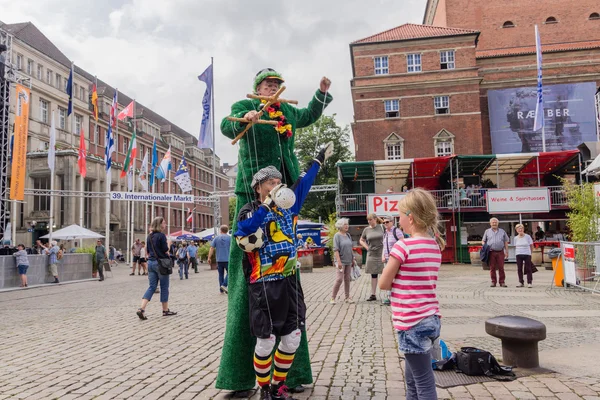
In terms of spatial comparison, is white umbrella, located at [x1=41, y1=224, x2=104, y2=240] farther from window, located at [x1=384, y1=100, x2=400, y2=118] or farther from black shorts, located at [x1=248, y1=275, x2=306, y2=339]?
window, located at [x1=384, y1=100, x2=400, y2=118]

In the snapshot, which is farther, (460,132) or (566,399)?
(460,132)

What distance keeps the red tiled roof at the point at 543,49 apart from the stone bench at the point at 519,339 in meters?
40.5

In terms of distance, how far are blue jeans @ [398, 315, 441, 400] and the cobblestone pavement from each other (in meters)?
1.00

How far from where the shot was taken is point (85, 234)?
83.9 ft

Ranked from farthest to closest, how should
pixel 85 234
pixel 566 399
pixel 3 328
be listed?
1. pixel 85 234
2. pixel 3 328
3. pixel 566 399

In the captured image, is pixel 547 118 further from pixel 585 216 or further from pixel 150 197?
pixel 150 197

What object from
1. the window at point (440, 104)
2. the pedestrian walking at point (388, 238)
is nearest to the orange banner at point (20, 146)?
the pedestrian walking at point (388, 238)

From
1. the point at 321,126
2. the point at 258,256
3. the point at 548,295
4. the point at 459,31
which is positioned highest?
the point at 459,31

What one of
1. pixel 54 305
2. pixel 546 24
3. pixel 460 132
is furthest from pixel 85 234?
pixel 546 24

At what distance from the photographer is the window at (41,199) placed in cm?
3975

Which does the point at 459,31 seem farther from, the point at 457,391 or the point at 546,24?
the point at 457,391

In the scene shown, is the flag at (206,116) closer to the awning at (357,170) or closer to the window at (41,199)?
the awning at (357,170)

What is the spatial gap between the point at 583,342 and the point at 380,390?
334 centimetres

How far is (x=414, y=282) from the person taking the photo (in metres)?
2.99
